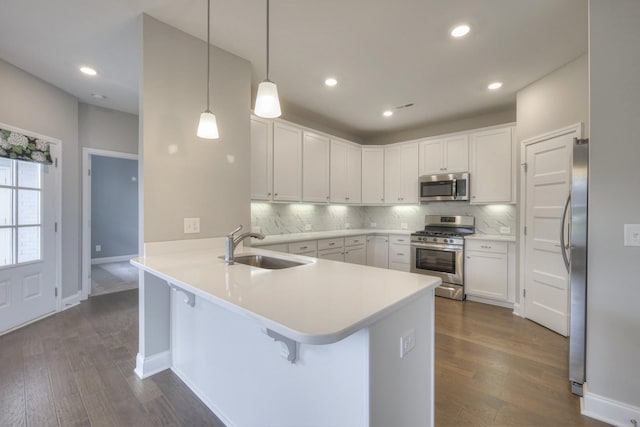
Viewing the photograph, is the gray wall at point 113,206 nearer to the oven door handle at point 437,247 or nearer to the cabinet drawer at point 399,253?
the cabinet drawer at point 399,253

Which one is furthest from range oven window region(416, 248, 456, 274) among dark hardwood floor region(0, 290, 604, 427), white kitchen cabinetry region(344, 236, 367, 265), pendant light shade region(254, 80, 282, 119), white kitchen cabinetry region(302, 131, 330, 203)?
pendant light shade region(254, 80, 282, 119)

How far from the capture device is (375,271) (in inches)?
60.8

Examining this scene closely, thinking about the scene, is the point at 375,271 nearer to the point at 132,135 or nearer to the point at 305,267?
the point at 305,267

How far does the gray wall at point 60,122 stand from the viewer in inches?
116

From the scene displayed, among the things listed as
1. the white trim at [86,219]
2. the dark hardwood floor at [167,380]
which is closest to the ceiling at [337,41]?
the white trim at [86,219]

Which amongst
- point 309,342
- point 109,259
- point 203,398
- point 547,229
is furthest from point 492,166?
point 109,259

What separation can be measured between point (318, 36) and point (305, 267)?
6.50ft

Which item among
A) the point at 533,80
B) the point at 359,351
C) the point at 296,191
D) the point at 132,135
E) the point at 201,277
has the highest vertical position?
the point at 533,80

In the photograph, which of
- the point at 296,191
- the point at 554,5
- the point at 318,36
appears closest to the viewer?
the point at 554,5

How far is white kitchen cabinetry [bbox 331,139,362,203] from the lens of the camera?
4493 millimetres

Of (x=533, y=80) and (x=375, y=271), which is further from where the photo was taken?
(x=533, y=80)

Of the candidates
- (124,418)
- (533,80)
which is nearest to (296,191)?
(124,418)

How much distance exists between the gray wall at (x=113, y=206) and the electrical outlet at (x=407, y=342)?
750cm

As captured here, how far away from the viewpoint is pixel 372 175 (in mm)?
5023
